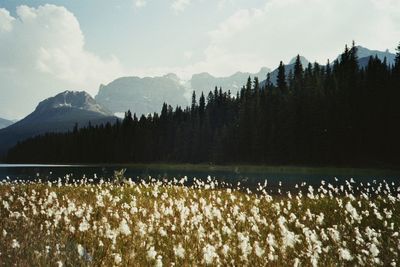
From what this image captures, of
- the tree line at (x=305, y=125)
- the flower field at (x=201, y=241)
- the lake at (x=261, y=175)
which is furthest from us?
the tree line at (x=305, y=125)

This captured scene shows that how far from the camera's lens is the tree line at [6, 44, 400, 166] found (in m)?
70.8

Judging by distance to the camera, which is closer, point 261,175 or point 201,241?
A: point 201,241

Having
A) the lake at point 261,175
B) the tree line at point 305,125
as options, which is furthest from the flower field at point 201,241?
the tree line at point 305,125

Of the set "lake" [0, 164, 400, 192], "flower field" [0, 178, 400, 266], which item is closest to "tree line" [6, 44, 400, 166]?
"lake" [0, 164, 400, 192]

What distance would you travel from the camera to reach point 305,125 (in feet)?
255

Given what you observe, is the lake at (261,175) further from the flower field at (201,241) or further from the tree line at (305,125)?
the flower field at (201,241)

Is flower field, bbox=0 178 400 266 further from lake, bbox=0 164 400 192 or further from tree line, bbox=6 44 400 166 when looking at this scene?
tree line, bbox=6 44 400 166

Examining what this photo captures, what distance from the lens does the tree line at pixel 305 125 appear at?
70.8 metres

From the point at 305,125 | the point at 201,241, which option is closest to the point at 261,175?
the point at 305,125

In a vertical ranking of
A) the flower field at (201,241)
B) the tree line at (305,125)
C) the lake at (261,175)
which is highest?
the tree line at (305,125)

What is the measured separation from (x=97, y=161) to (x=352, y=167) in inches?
3576

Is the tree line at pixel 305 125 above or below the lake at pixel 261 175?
above

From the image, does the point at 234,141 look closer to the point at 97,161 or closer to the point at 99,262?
the point at 97,161

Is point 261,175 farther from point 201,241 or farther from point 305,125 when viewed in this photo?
point 201,241
